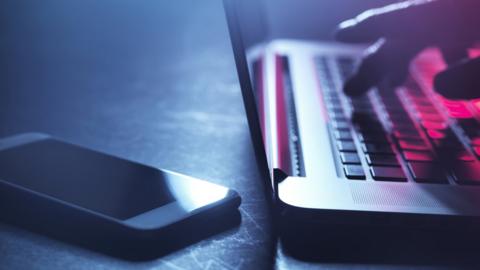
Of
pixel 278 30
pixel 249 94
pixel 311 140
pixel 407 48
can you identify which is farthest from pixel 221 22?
pixel 249 94

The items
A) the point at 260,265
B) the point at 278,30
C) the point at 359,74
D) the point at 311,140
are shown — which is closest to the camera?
the point at 260,265

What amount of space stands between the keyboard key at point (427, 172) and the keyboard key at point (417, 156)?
10 millimetres

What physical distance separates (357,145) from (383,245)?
14cm

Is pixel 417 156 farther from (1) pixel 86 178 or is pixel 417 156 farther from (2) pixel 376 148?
(1) pixel 86 178

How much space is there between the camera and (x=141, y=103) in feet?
2.65

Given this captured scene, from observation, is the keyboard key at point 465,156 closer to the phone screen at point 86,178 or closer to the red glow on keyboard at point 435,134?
the red glow on keyboard at point 435,134

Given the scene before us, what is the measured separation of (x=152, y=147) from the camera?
661mm

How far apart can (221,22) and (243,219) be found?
90cm

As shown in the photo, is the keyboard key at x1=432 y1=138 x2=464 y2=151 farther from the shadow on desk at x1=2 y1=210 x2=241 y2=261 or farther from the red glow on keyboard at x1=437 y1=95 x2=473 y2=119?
the shadow on desk at x1=2 y1=210 x2=241 y2=261

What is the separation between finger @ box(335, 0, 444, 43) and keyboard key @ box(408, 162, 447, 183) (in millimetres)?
199

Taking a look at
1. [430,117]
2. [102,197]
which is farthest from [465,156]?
[102,197]

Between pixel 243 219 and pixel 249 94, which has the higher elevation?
pixel 249 94

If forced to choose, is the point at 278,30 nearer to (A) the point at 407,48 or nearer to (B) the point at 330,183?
(A) the point at 407,48

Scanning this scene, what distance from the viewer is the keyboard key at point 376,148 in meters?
0.56
